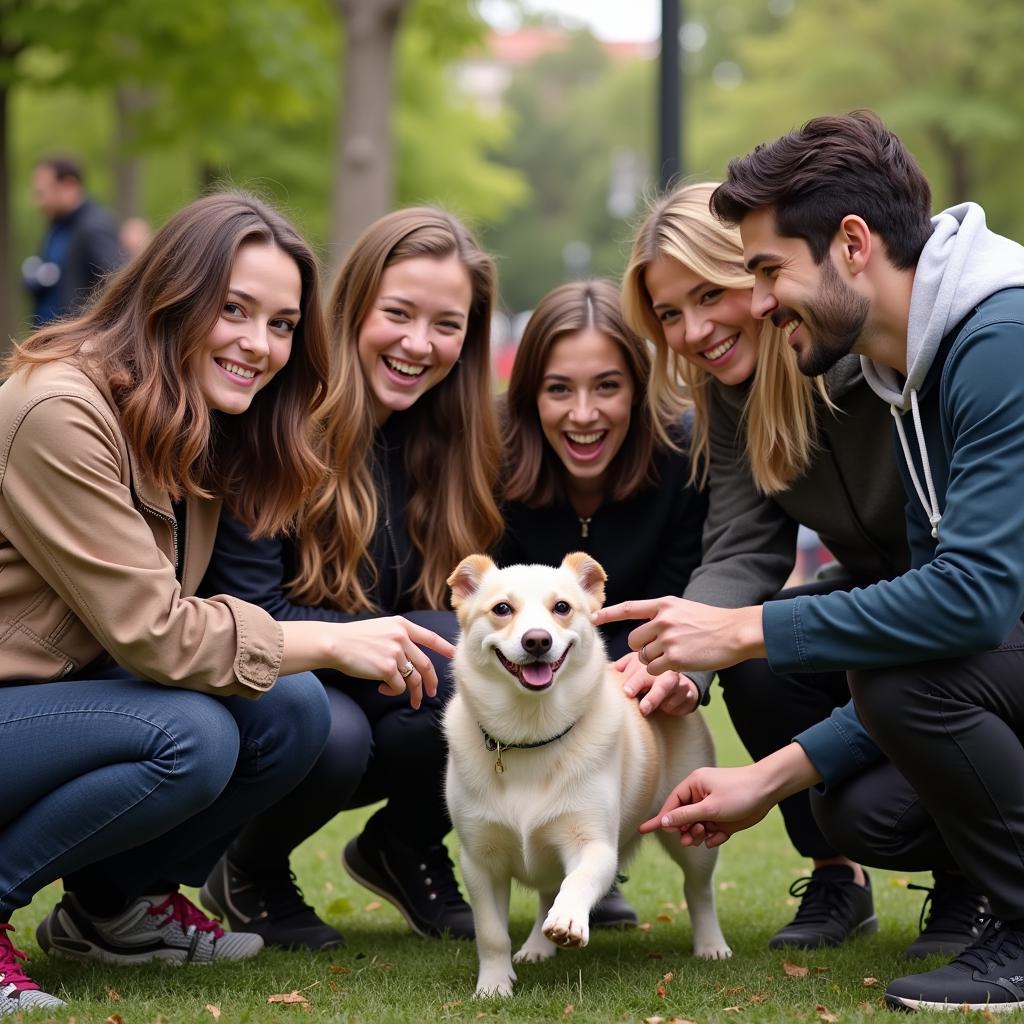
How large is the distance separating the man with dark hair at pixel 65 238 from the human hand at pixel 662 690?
8.26 metres

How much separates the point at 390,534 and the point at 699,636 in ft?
4.84

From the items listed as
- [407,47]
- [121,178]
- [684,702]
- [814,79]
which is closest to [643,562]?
[684,702]

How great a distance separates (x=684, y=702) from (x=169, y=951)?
1578 millimetres

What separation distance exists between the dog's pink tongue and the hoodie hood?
3.72 feet

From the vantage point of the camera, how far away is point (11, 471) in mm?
3098

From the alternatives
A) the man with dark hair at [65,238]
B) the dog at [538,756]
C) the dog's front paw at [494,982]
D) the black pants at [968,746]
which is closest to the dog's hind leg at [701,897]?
the dog at [538,756]

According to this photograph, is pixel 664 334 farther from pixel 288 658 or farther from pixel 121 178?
pixel 121 178

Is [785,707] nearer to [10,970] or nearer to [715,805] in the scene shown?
[715,805]

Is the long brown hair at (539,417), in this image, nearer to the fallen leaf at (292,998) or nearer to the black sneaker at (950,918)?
the black sneaker at (950,918)

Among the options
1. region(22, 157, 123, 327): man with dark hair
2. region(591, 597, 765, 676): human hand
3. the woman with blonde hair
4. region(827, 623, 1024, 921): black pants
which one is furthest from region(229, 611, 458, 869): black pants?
region(22, 157, 123, 327): man with dark hair

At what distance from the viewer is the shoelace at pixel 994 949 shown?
10.1ft

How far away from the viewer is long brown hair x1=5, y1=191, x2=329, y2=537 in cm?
331

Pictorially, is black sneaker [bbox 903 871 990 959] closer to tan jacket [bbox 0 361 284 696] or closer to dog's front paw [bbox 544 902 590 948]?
dog's front paw [bbox 544 902 590 948]

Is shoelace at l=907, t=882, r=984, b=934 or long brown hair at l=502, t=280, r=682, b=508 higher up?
long brown hair at l=502, t=280, r=682, b=508
